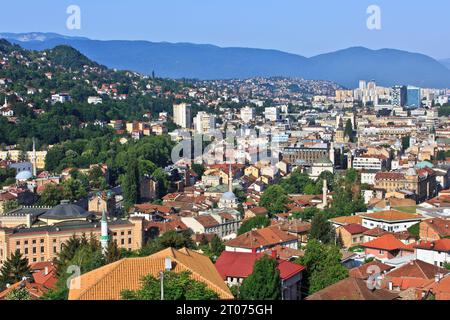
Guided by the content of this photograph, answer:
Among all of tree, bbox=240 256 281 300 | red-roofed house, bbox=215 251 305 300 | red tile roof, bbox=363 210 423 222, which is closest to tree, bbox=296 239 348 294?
red-roofed house, bbox=215 251 305 300

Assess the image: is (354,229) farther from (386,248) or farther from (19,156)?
(19,156)

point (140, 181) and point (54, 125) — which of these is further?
point (54, 125)

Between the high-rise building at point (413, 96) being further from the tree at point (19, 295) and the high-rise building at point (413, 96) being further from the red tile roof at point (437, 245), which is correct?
the tree at point (19, 295)

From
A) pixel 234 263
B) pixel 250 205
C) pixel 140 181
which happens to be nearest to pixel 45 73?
pixel 140 181

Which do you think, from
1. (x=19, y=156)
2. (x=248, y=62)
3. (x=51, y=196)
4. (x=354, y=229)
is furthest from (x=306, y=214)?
(x=248, y=62)

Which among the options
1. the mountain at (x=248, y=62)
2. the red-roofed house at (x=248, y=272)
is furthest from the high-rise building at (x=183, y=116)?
the red-roofed house at (x=248, y=272)
